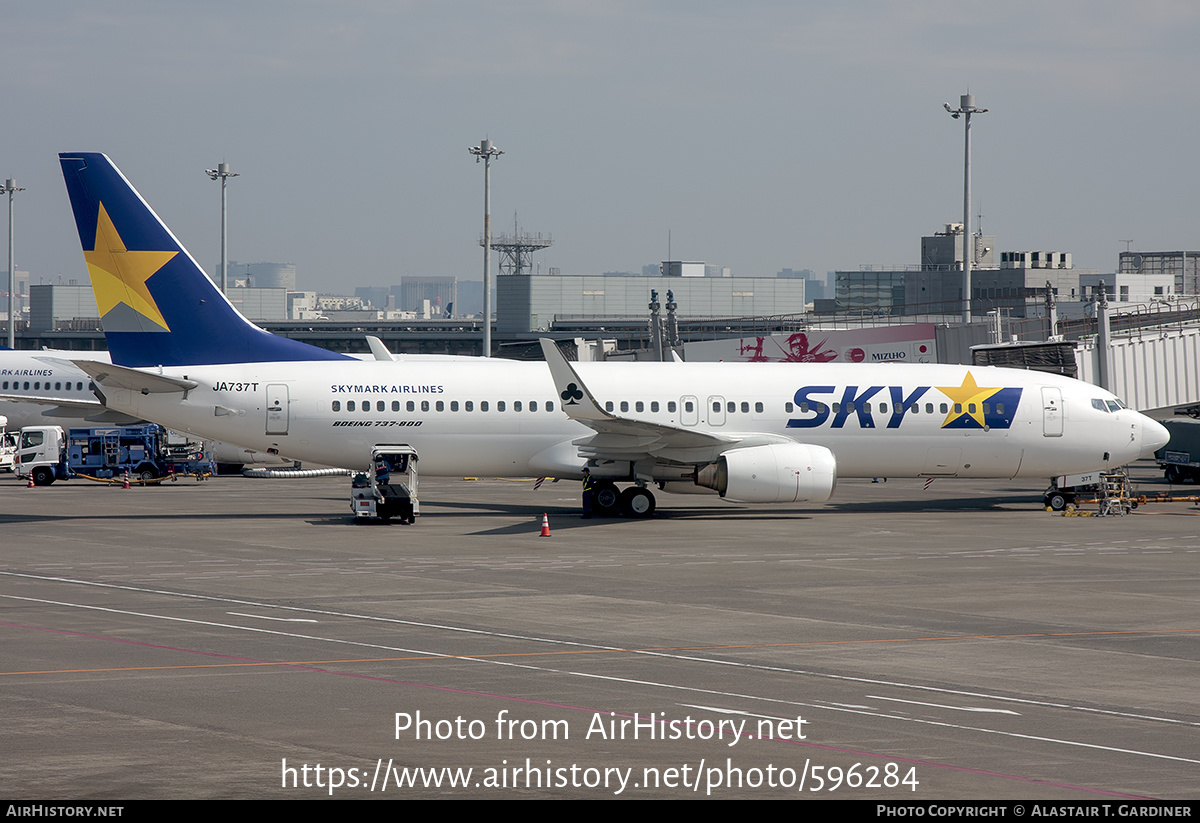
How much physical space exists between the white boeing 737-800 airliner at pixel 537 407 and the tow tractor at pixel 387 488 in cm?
85

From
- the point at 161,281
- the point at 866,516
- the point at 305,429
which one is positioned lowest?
the point at 866,516

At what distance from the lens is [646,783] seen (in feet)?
34.8

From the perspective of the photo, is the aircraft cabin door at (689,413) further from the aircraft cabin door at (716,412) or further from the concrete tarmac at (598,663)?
the concrete tarmac at (598,663)

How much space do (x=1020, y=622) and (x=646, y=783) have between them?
410 inches

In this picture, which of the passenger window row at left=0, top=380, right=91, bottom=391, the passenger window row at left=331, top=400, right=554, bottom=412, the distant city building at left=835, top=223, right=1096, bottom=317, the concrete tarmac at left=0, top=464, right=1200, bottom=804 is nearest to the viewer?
Answer: the concrete tarmac at left=0, top=464, right=1200, bottom=804

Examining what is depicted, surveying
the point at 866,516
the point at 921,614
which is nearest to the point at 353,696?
the point at 921,614

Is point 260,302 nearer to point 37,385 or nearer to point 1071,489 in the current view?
point 37,385

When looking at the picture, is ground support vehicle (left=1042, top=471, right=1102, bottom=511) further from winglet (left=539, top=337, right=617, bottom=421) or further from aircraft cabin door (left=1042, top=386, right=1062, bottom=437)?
winglet (left=539, top=337, right=617, bottom=421)

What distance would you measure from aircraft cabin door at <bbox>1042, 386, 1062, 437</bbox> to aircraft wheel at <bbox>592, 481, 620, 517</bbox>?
1234cm

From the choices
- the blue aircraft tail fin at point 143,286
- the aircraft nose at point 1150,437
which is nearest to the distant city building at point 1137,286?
the aircraft nose at point 1150,437

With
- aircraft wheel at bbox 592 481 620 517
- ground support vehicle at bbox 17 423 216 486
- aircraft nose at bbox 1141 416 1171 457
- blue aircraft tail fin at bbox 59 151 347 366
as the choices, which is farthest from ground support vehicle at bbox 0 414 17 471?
→ aircraft nose at bbox 1141 416 1171 457

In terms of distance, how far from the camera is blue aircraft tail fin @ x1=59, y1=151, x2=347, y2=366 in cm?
3409
